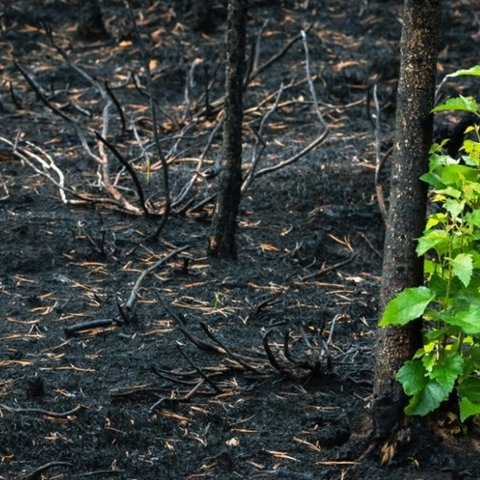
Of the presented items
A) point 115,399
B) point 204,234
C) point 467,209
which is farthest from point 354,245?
point 115,399

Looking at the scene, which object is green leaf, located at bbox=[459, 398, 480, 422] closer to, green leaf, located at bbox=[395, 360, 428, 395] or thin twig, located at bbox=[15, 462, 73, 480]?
green leaf, located at bbox=[395, 360, 428, 395]

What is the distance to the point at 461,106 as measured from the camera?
3.75m

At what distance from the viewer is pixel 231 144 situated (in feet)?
18.9

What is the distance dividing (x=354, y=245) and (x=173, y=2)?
4619 millimetres

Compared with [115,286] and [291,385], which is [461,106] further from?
[115,286]

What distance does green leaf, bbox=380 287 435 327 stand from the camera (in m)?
3.62

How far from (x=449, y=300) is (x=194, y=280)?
7.37 ft

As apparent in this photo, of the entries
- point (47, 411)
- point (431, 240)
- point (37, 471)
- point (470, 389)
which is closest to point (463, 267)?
point (431, 240)

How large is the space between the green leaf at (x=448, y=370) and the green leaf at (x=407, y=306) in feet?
0.67

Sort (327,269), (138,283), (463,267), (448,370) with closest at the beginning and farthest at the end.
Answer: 1. (463,267)
2. (448,370)
3. (138,283)
4. (327,269)

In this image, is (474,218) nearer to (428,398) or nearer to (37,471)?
(428,398)

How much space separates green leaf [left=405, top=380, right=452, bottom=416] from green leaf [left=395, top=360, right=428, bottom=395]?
0.02 meters

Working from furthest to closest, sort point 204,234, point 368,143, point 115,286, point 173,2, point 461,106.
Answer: point 173,2
point 368,143
point 204,234
point 115,286
point 461,106

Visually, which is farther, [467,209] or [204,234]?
[204,234]
